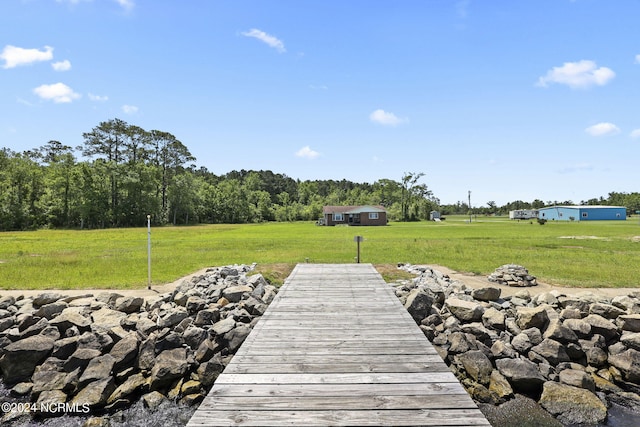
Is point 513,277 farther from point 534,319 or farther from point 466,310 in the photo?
point 466,310

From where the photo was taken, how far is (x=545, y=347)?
661 centimetres

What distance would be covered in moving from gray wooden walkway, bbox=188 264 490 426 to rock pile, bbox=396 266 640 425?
1.27 meters

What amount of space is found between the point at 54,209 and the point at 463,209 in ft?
381

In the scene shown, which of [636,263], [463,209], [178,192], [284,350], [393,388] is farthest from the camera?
[463,209]

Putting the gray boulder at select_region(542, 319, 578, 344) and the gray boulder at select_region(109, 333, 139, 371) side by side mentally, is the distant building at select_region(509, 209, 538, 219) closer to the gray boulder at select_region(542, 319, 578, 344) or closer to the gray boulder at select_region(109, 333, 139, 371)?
the gray boulder at select_region(542, 319, 578, 344)

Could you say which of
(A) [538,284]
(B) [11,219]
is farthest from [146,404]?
(B) [11,219]

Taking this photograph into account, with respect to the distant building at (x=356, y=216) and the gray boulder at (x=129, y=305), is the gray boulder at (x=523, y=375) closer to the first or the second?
the gray boulder at (x=129, y=305)

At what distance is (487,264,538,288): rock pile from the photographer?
10.9 meters

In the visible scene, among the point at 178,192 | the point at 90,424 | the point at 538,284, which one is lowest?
the point at 90,424

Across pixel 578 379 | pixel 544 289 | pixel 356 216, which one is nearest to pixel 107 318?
pixel 578 379

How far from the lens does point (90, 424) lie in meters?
5.14

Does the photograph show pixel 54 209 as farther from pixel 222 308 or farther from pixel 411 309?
pixel 411 309

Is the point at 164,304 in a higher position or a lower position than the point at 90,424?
higher

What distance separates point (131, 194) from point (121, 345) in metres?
58.4
